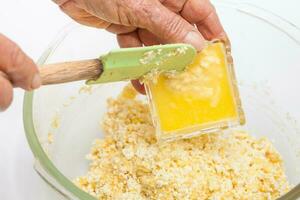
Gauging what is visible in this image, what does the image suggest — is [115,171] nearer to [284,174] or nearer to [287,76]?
[284,174]

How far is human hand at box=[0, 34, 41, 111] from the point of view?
744mm

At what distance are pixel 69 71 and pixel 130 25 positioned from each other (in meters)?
0.37

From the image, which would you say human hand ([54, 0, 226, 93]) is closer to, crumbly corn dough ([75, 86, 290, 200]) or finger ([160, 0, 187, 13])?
finger ([160, 0, 187, 13])

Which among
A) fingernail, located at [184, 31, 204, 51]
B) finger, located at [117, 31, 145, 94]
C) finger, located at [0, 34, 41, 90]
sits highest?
finger, located at [0, 34, 41, 90]

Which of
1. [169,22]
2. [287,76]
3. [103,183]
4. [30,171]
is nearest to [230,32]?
[287,76]

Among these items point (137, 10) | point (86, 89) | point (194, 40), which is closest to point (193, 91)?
point (194, 40)

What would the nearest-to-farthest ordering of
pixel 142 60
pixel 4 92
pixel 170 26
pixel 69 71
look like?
pixel 4 92 → pixel 69 71 → pixel 142 60 → pixel 170 26

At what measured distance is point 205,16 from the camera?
1.29 metres

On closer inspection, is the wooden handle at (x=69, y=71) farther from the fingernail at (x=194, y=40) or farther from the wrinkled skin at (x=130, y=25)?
the fingernail at (x=194, y=40)

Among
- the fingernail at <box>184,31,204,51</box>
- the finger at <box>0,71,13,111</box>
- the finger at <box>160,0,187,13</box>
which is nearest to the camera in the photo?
the finger at <box>0,71,13,111</box>

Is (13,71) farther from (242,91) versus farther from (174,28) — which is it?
(242,91)

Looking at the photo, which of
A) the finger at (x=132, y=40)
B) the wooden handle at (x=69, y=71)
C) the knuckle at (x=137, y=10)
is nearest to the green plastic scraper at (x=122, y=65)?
the wooden handle at (x=69, y=71)

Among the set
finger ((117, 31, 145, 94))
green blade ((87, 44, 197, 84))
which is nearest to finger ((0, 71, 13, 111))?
green blade ((87, 44, 197, 84))

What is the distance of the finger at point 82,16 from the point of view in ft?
4.14
